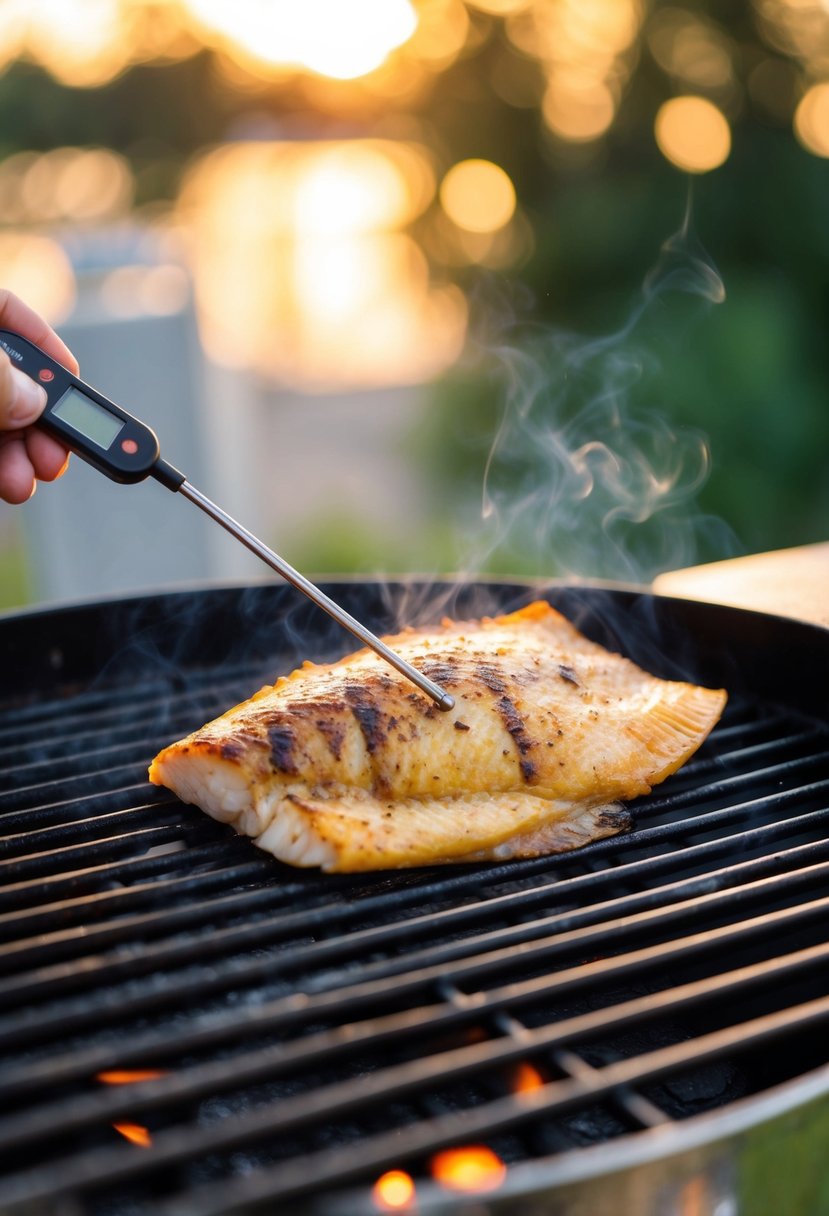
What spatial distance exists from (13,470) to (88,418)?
443 millimetres

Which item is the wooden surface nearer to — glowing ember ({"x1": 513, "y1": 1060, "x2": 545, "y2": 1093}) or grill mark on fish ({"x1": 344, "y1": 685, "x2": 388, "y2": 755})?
grill mark on fish ({"x1": 344, "y1": 685, "x2": 388, "y2": 755})

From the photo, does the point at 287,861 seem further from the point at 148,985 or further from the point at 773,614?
the point at 773,614

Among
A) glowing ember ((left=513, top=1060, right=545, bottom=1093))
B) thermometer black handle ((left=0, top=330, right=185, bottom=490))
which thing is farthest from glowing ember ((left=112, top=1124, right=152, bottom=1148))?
thermometer black handle ((left=0, top=330, right=185, bottom=490))

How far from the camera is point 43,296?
39.4 ft

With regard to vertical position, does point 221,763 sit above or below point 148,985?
above

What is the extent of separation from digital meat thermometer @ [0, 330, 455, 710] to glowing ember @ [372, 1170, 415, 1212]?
3.32 feet

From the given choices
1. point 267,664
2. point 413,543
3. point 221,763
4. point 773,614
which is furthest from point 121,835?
Result: point 413,543

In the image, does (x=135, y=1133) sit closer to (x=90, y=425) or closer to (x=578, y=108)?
(x=90, y=425)

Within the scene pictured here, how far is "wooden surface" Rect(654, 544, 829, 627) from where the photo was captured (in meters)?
3.15

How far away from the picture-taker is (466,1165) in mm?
1792

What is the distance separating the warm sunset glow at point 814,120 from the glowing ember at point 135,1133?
34.0 ft

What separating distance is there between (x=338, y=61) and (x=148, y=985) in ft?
31.9

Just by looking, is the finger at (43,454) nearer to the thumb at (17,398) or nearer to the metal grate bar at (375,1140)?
the thumb at (17,398)

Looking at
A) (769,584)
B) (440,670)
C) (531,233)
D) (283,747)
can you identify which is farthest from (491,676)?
(531,233)
